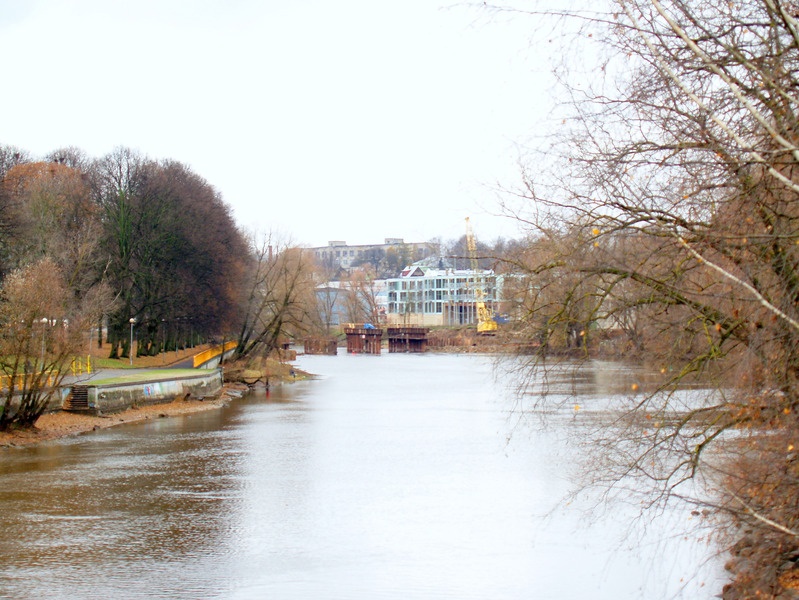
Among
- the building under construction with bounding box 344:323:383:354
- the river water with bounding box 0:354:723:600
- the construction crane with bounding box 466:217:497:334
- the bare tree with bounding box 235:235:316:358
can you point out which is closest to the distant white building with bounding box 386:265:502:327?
the building under construction with bounding box 344:323:383:354

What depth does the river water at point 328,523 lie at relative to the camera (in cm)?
1459

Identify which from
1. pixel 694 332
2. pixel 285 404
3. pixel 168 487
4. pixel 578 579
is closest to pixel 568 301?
pixel 694 332

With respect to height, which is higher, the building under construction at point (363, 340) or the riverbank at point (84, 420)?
the building under construction at point (363, 340)

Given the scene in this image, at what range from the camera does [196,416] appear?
1556 inches

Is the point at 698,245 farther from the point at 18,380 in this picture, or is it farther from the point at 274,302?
the point at 274,302

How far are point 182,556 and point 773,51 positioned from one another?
41.6 ft

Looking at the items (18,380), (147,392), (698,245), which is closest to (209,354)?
(147,392)

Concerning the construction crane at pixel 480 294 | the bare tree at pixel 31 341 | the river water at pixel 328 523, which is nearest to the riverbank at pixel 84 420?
the bare tree at pixel 31 341

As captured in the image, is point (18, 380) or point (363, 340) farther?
point (363, 340)

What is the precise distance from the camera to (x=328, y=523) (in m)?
18.8

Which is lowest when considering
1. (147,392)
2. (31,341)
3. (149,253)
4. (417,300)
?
(147,392)

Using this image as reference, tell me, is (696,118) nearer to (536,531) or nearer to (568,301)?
(568,301)

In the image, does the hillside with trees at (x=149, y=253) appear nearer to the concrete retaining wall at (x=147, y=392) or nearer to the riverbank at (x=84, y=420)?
the concrete retaining wall at (x=147, y=392)

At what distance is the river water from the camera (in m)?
14.6
